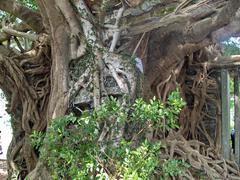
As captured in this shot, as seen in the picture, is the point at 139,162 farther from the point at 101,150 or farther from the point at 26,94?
the point at 26,94

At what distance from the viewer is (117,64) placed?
2.94 m

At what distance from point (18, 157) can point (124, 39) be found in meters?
1.97

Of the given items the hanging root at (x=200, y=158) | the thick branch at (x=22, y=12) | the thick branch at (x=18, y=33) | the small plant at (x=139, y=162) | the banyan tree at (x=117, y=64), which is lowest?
the hanging root at (x=200, y=158)

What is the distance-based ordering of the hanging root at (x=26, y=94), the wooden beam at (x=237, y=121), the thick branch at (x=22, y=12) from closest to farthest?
the thick branch at (x=22, y=12), the hanging root at (x=26, y=94), the wooden beam at (x=237, y=121)

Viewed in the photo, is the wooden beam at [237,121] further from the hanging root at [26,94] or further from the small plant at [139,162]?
the small plant at [139,162]

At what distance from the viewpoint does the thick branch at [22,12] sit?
3.74m

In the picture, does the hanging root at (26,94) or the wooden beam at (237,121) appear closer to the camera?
the hanging root at (26,94)

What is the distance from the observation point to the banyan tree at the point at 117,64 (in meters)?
2.98

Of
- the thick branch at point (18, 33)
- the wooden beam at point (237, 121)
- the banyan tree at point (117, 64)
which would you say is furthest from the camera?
the wooden beam at point (237, 121)

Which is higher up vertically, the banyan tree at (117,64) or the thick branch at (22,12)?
the thick branch at (22,12)

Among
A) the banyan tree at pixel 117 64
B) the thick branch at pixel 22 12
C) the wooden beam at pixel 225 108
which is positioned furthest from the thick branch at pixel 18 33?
the wooden beam at pixel 225 108

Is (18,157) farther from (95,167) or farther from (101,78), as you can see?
(95,167)

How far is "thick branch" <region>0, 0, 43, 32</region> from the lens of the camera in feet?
12.3

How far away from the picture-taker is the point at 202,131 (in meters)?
4.88
